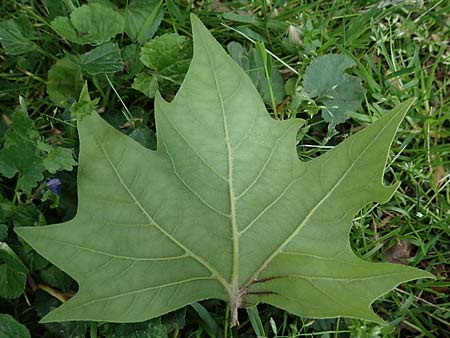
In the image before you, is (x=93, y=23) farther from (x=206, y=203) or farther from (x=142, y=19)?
(x=206, y=203)

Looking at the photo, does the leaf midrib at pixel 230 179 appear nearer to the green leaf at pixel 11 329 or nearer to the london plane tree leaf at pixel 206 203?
the london plane tree leaf at pixel 206 203

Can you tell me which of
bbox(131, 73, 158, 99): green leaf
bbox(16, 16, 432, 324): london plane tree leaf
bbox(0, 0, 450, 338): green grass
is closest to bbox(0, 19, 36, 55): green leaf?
bbox(0, 0, 450, 338): green grass

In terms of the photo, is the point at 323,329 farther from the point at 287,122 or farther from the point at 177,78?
the point at 177,78

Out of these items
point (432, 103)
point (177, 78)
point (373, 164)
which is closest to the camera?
point (373, 164)

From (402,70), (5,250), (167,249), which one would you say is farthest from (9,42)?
(402,70)

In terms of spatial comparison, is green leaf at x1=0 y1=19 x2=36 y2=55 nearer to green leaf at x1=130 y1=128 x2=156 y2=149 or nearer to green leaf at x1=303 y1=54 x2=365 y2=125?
green leaf at x1=130 y1=128 x2=156 y2=149

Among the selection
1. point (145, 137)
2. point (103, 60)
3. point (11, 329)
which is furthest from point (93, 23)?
point (11, 329)
